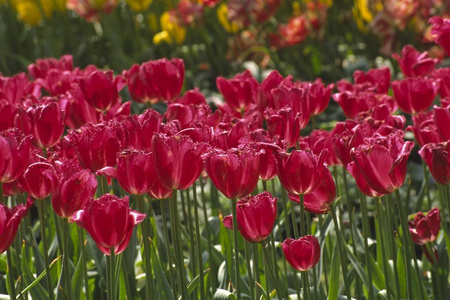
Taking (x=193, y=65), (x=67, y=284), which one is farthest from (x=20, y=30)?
(x=67, y=284)

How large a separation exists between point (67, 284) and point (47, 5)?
17.0 feet

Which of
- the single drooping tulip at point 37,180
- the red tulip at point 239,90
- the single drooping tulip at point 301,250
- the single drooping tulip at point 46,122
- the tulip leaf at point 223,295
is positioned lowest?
the tulip leaf at point 223,295

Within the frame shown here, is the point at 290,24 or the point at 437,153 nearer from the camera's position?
the point at 437,153

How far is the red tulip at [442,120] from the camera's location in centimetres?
198

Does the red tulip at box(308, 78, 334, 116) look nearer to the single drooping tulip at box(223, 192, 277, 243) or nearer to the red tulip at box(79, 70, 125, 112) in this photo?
the red tulip at box(79, 70, 125, 112)

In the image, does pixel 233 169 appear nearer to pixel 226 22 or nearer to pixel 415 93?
pixel 415 93

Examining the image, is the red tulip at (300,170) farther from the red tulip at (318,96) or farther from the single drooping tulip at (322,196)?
the red tulip at (318,96)

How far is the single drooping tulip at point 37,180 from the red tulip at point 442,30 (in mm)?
1231

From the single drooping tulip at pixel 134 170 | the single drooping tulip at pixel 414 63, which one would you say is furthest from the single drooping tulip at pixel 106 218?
the single drooping tulip at pixel 414 63

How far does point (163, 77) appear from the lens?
2.50 meters

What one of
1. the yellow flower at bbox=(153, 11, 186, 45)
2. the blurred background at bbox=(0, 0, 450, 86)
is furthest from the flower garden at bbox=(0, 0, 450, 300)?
the yellow flower at bbox=(153, 11, 186, 45)

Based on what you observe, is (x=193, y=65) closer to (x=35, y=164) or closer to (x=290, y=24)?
(x=290, y=24)

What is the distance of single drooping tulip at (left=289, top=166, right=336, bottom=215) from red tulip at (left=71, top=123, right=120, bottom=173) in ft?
1.42

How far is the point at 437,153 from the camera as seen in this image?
5.90ft
